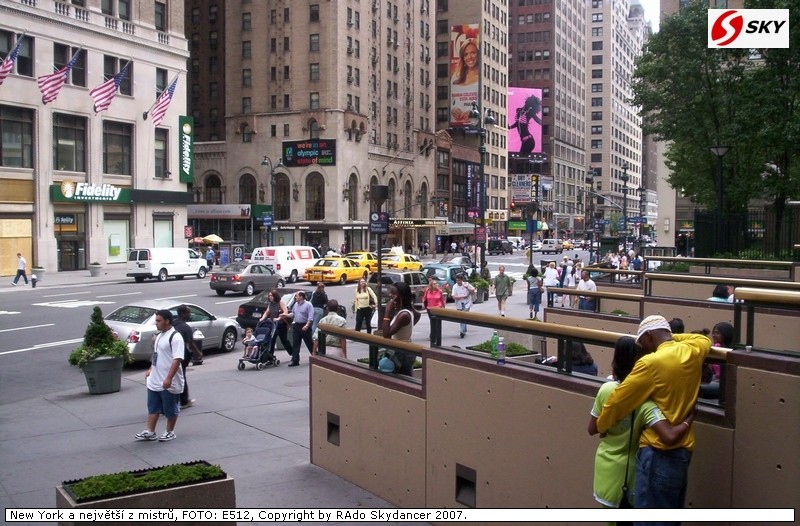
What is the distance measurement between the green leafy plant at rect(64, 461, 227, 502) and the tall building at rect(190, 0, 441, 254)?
62.7m

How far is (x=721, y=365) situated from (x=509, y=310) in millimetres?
25862

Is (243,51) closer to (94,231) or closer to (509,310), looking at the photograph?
(94,231)

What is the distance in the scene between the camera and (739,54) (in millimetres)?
27578

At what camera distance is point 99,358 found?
46.8 feet

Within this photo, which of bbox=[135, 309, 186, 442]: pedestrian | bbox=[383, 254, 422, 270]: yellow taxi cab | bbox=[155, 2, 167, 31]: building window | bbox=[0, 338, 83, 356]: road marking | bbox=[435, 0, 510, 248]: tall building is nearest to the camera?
bbox=[135, 309, 186, 442]: pedestrian

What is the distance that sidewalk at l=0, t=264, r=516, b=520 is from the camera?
830 centimetres

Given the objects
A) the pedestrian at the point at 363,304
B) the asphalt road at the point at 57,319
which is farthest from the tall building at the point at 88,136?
the pedestrian at the point at 363,304

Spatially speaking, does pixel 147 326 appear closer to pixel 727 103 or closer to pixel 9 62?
pixel 727 103

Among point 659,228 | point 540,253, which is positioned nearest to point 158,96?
point 659,228

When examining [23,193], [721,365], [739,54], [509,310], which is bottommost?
[509,310]

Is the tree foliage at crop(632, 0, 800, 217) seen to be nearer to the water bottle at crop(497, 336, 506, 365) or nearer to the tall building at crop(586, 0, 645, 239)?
the water bottle at crop(497, 336, 506, 365)

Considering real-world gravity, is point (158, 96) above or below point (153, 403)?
above

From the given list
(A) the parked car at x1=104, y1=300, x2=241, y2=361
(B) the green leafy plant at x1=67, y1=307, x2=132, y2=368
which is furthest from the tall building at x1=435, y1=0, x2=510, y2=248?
(B) the green leafy plant at x1=67, y1=307, x2=132, y2=368

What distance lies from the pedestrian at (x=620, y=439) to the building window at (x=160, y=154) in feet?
184
